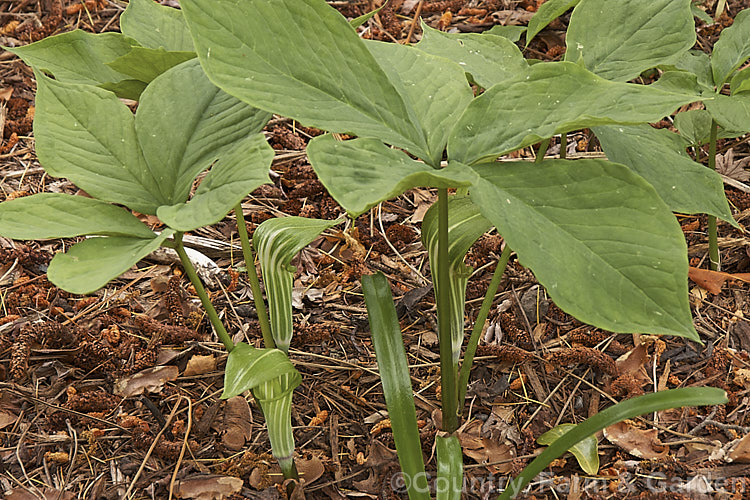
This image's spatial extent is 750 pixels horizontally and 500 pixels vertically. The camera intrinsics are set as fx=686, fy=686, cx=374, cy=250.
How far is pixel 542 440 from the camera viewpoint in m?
1.51

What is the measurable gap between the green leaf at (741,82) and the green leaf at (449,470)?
39.1 inches

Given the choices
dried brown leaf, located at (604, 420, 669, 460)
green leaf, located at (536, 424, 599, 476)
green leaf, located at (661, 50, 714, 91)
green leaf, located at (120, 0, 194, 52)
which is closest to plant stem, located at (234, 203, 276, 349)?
green leaf, located at (120, 0, 194, 52)

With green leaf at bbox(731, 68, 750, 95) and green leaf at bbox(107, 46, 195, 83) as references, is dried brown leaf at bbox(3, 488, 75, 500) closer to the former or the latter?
green leaf at bbox(107, 46, 195, 83)

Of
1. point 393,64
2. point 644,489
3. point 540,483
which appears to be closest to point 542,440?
point 540,483

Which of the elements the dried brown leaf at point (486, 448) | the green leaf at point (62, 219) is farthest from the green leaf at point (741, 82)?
the green leaf at point (62, 219)

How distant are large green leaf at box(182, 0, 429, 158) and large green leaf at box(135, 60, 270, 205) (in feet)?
0.47

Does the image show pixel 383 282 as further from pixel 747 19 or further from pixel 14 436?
pixel 747 19

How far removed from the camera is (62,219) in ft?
3.42

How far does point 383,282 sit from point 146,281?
911 millimetres

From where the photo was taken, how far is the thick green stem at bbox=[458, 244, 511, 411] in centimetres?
138

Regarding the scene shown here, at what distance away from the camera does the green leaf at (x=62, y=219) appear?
3.28 ft

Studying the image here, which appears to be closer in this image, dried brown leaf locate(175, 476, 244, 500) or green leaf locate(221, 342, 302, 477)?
green leaf locate(221, 342, 302, 477)

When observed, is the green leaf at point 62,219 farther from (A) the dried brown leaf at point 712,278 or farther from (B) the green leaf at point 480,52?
(A) the dried brown leaf at point 712,278

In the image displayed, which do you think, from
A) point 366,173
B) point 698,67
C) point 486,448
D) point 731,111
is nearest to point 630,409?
point 486,448
